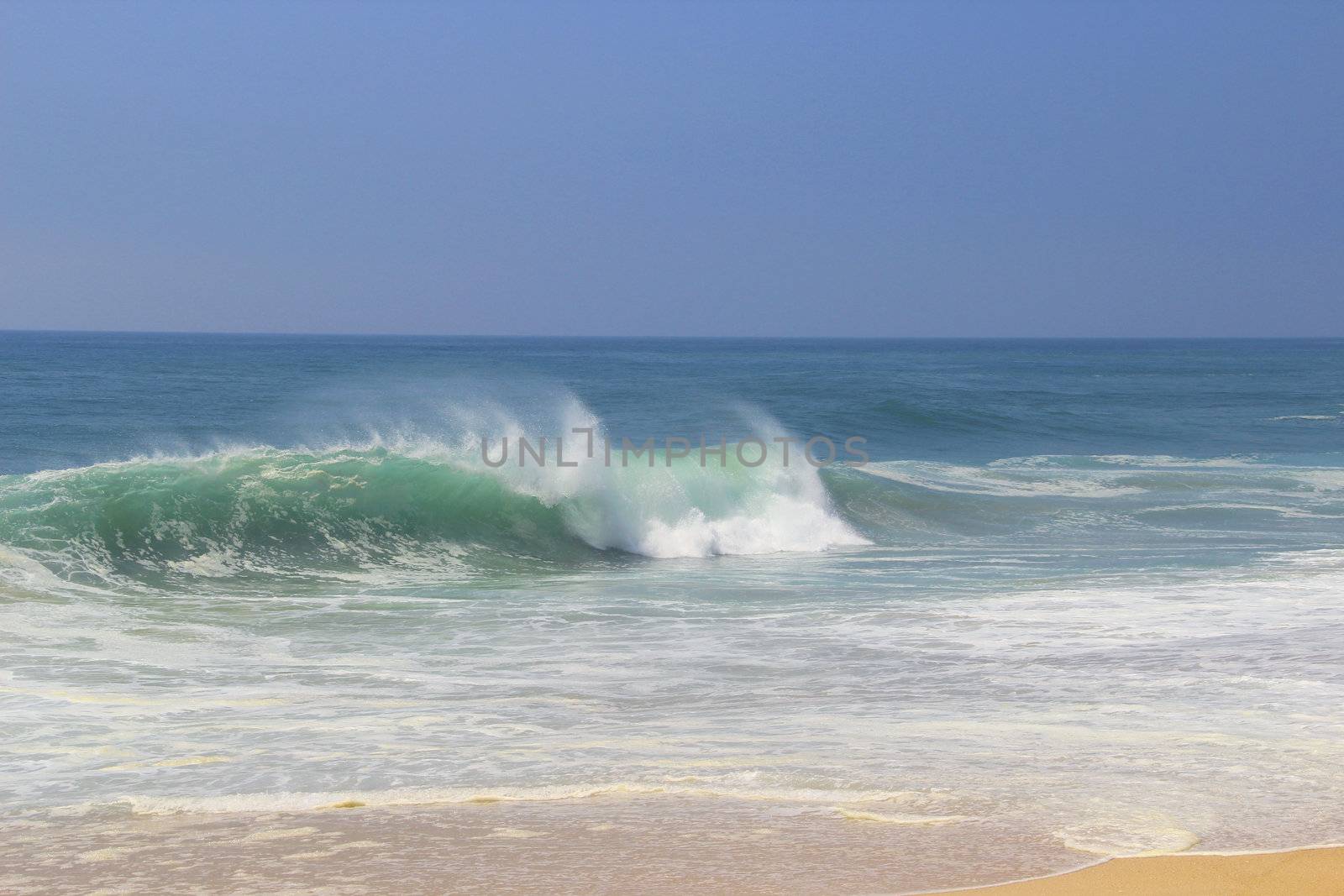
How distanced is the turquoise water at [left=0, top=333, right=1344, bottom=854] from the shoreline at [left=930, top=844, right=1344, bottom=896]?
0.47 feet

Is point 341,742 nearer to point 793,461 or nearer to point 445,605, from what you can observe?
point 445,605

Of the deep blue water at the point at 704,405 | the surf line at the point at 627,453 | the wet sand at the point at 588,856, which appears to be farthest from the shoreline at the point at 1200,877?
the deep blue water at the point at 704,405

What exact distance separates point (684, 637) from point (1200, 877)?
4.91m

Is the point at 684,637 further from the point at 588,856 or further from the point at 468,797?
the point at 588,856

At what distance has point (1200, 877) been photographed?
3.68m

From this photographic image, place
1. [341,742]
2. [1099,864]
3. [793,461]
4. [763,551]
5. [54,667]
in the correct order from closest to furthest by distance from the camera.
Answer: [1099,864] < [341,742] < [54,667] < [763,551] < [793,461]

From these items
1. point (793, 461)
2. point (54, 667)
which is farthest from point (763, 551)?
point (54, 667)

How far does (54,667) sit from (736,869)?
513 cm

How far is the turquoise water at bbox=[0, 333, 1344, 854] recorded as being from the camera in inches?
189

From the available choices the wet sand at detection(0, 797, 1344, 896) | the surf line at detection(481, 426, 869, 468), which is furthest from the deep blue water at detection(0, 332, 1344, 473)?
the wet sand at detection(0, 797, 1344, 896)

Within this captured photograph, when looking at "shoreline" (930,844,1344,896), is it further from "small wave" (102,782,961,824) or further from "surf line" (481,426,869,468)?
"surf line" (481,426,869,468)

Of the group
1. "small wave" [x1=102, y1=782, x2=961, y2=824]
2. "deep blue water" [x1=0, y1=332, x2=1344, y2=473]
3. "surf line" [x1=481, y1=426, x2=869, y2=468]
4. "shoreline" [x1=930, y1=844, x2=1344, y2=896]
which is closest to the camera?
"shoreline" [x1=930, y1=844, x2=1344, y2=896]

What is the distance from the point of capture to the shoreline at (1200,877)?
11.7 feet

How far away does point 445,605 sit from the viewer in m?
10.1
